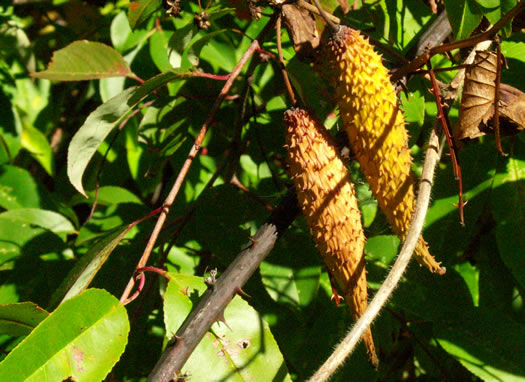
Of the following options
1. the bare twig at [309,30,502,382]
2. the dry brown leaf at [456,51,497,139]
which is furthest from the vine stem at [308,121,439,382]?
the dry brown leaf at [456,51,497,139]

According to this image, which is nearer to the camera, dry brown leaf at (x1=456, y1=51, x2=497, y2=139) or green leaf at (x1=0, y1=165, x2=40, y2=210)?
dry brown leaf at (x1=456, y1=51, x2=497, y2=139)

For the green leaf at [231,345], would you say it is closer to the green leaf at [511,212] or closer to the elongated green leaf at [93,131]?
the elongated green leaf at [93,131]

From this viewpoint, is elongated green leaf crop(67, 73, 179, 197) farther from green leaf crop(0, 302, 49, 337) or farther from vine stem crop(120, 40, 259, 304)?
green leaf crop(0, 302, 49, 337)

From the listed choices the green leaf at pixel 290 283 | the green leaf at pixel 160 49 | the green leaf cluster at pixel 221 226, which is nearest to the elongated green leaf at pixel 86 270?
the green leaf cluster at pixel 221 226

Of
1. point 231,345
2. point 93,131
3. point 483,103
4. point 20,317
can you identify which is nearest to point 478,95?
point 483,103

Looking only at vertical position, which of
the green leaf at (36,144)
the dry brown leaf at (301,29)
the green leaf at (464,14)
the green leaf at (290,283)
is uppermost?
the green leaf at (464,14)

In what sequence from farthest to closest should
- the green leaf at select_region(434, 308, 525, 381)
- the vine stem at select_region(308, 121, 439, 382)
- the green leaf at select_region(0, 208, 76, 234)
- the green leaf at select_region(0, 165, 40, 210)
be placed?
the green leaf at select_region(0, 165, 40, 210) < the green leaf at select_region(0, 208, 76, 234) < the green leaf at select_region(434, 308, 525, 381) < the vine stem at select_region(308, 121, 439, 382)
